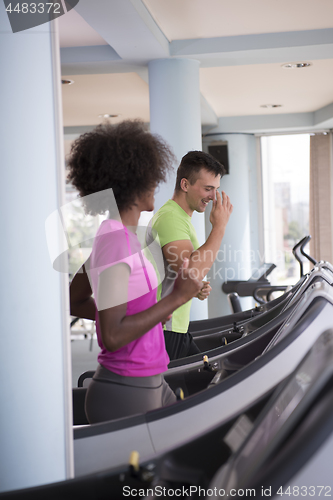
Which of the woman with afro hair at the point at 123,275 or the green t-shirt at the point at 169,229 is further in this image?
the green t-shirt at the point at 169,229

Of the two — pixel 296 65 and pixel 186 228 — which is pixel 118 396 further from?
pixel 296 65

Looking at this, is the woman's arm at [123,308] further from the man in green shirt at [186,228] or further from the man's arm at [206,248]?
the man in green shirt at [186,228]

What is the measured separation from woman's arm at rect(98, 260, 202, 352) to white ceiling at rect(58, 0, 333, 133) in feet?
6.01

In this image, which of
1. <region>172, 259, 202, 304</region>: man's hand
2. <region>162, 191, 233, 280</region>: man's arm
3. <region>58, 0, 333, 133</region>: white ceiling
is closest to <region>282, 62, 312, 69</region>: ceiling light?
<region>58, 0, 333, 133</region>: white ceiling

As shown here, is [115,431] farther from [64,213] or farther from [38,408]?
[64,213]

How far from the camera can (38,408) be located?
2.68 ft

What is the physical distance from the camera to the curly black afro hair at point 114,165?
107 centimetres

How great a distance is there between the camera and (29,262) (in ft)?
2.64

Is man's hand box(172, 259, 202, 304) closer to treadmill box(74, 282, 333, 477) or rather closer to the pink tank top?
the pink tank top

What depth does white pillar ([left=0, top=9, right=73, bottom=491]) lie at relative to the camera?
80cm

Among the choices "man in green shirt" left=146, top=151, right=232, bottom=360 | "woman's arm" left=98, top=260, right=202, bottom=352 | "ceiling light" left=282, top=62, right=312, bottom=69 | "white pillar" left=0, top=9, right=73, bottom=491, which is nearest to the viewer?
"white pillar" left=0, top=9, right=73, bottom=491

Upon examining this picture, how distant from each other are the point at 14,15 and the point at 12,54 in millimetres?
61

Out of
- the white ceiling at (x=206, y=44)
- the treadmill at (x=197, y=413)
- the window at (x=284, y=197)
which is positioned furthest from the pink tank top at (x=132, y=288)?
the window at (x=284, y=197)

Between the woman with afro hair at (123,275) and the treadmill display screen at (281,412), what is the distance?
0.86 ft
